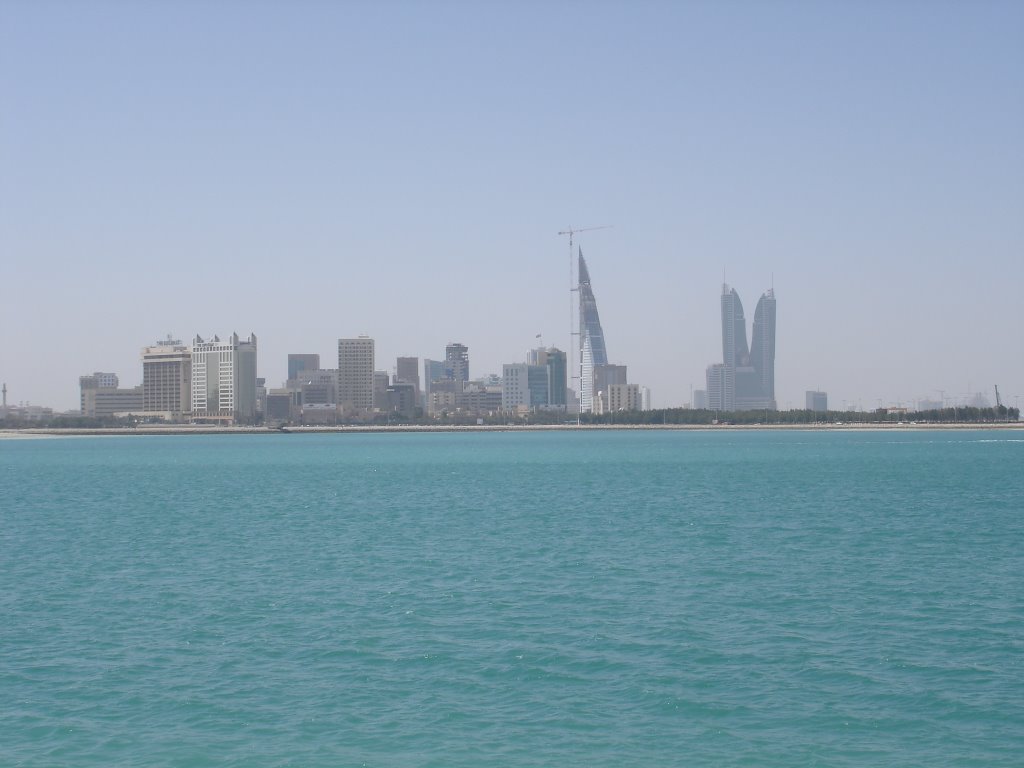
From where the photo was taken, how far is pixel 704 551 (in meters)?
36.7

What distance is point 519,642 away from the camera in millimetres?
22688

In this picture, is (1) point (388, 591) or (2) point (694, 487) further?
(2) point (694, 487)

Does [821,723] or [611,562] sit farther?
[611,562]

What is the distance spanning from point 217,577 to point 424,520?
18.1 m

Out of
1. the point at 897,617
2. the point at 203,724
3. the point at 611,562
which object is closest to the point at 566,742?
the point at 203,724

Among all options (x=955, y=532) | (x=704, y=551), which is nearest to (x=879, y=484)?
(x=955, y=532)

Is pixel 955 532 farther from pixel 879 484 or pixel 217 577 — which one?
pixel 879 484

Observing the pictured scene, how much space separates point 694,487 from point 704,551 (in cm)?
3627

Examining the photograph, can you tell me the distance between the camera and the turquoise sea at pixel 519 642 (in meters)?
16.8

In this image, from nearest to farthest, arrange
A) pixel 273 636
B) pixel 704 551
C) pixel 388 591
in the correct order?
pixel 273 636 < pixel 388 591 < pixel 704 551

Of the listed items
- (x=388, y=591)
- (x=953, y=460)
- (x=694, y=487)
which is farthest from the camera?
(x=953, y=460)

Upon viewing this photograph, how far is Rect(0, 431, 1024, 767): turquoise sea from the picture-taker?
1675 centimetres

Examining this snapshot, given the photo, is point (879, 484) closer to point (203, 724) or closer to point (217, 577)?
point (217, 577)

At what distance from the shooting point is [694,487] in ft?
238
